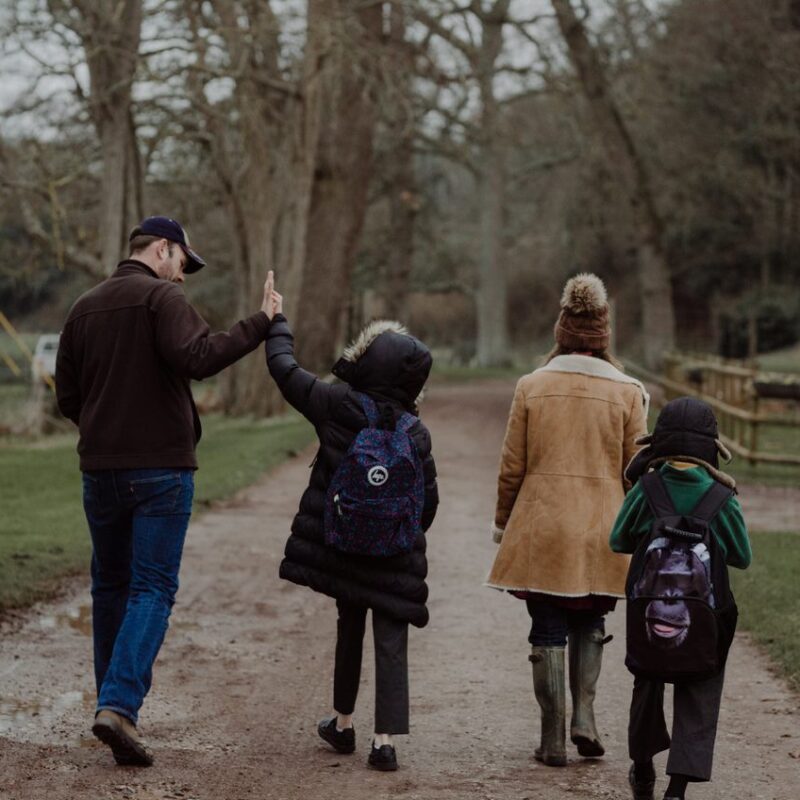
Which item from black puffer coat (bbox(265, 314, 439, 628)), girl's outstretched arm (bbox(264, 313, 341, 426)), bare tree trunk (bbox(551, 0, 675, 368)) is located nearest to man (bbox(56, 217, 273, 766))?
girl's outstretched arm (bbox(264, 313, 341, 426))

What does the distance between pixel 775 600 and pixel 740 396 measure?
10.2 m

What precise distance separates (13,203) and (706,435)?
712 inches

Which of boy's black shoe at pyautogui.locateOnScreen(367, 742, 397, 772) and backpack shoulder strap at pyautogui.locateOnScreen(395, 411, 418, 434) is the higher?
backpack shoulder strap at pyautogui.locateOnScreen(395, 411, 418, 434)

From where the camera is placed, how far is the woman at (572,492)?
18.1 feet

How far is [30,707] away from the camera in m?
5.96

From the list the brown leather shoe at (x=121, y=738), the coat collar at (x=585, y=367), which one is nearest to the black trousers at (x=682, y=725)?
the coat collar at (x=585, y=367)

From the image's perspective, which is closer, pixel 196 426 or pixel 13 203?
pixel 196 426

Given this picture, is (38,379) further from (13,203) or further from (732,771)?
(732,771)

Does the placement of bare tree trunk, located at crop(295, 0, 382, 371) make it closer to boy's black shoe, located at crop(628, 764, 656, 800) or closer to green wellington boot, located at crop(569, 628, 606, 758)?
green wellington boot, located at crop(569, 628, 606, 758)

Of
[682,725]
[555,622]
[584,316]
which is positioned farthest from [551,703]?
[584,316]

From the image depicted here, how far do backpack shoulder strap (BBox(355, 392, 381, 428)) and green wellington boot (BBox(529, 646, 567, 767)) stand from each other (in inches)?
42.4

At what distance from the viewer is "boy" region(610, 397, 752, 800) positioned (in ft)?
15.6

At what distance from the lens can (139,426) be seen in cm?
523

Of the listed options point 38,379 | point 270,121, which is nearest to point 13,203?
point 270,121
